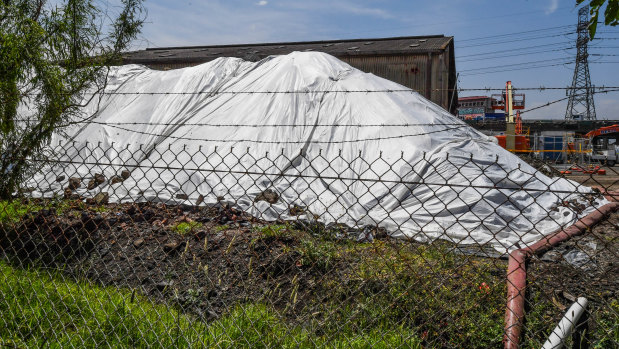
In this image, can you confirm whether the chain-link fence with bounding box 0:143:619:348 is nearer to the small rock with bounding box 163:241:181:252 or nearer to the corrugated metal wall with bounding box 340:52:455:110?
the small rock with bounding box 163:241:181:252

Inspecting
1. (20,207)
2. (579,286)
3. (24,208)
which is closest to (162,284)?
(24,208)

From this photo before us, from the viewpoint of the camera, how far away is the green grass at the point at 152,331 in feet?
9.21

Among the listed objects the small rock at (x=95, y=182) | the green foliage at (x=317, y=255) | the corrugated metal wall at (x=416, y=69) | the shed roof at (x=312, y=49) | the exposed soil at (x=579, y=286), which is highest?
the shed roof at (x=312, y=49)

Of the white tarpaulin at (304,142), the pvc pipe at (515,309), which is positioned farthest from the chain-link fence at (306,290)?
the white tarpaulin at (304,142)

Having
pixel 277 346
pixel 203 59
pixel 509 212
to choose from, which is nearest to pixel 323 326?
pixel 277 346

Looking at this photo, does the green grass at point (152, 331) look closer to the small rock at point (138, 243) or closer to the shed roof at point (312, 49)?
the small rock at point (138, 243)

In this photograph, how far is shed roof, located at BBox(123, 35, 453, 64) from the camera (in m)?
16.2

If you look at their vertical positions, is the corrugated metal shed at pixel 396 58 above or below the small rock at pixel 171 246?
above

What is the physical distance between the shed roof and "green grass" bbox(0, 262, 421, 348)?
1237cm

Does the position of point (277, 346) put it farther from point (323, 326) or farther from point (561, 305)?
point (561, 305)

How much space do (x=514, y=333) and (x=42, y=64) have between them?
15.6ft

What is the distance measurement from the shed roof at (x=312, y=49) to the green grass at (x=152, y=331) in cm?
1237

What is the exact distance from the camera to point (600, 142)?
955 inches

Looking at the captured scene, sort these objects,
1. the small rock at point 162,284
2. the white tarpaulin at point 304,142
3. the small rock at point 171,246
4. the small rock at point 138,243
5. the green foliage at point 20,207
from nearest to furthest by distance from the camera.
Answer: the small rock at point 162,284 → the green foliage at point 20,207 → the small rock at point 171,246 → the small rock at point 138,243 → the white tarpaulin at point 304,142
